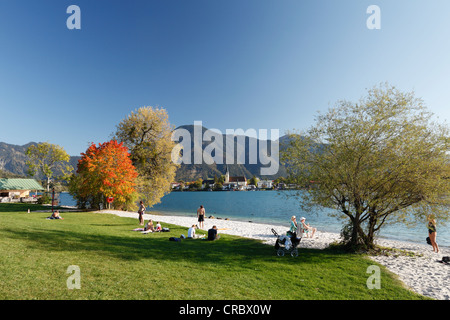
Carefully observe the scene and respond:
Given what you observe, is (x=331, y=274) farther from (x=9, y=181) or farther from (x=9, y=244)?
(x=9, y=181)

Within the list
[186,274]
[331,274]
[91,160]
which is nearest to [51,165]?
[91,160]

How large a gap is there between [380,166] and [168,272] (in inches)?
456

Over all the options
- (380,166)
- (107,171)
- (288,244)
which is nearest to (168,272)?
(288,244)

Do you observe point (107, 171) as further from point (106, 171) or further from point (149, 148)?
point (149, 148)

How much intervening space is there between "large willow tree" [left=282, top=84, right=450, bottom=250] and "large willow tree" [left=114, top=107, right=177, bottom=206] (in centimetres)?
2689

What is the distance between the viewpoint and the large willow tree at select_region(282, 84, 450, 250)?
11.9 m

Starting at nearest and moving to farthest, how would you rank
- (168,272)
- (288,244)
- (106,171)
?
(168,272) < (288,244) < (106,171)

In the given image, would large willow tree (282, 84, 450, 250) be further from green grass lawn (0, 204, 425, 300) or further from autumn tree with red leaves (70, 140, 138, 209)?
autumn tree with red leaves (70, 140, 138, 209)

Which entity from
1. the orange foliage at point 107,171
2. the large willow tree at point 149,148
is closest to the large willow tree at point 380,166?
the orange foliage at point 107,171

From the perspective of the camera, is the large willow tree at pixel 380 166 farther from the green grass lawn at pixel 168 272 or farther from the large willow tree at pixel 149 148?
the large willow tree at pixel 149 148

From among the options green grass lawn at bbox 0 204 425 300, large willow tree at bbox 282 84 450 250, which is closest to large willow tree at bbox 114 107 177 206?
green grass lawn at bbox 0 204 425 300

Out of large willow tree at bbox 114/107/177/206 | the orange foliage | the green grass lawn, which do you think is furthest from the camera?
large willow tree at bbox 114/107/177/206

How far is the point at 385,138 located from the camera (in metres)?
12.5

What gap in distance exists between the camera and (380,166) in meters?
12.3
